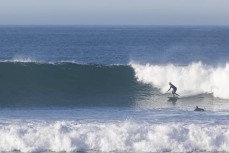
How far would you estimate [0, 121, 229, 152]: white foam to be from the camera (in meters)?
16.4

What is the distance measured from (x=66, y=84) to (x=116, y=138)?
37.2 ft

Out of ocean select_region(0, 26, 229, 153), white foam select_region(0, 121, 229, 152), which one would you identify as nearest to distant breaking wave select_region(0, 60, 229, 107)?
ocean select_region(0, 26, 229, 153)

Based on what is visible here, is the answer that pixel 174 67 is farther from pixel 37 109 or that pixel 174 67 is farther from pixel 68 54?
pixel 68 54

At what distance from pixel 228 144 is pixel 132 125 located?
2.72 meters

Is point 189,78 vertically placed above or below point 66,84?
above

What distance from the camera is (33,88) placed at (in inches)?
1051

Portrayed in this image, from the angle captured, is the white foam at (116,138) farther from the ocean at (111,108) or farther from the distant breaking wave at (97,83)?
the distant breaking wave at (97,83)

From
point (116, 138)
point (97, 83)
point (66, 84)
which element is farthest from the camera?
point (97, 83)

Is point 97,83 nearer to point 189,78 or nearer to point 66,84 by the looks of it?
point 66,84

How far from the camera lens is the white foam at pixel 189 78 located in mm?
26734

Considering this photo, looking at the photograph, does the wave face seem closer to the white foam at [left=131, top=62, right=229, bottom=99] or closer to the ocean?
the ocean

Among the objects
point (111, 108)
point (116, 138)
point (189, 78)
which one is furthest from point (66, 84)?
point (116, 138)

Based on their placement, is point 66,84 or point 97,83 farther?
point 97,83

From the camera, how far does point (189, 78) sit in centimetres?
2839
